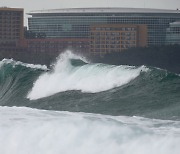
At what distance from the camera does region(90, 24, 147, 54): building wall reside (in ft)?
363

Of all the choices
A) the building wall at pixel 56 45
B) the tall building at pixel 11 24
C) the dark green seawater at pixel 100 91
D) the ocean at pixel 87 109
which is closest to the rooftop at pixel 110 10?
the tall building at pixel 11 24

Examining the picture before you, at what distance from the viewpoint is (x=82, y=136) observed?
70.8 feet

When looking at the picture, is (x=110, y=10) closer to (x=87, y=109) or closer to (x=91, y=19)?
(x=91, y=19)

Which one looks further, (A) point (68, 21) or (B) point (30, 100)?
(A) point (68, 21)

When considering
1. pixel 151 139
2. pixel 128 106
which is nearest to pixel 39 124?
pixel 151 139

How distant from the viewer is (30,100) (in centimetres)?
4303

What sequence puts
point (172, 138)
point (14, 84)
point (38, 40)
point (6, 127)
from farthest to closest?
point (38, 40) → point (14, 84) → point (6, 127) → point (172, 138)

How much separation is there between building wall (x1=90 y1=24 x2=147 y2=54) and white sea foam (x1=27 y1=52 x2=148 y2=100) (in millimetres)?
60761

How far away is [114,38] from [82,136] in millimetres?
91454

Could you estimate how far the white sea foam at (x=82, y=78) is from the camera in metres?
41.6

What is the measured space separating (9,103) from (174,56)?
37806mm

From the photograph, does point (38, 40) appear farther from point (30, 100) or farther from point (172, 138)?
point (172, 138)

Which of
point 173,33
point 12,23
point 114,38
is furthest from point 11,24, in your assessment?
point 173,33

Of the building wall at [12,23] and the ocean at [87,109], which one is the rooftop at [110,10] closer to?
the building wall at [12,23]
